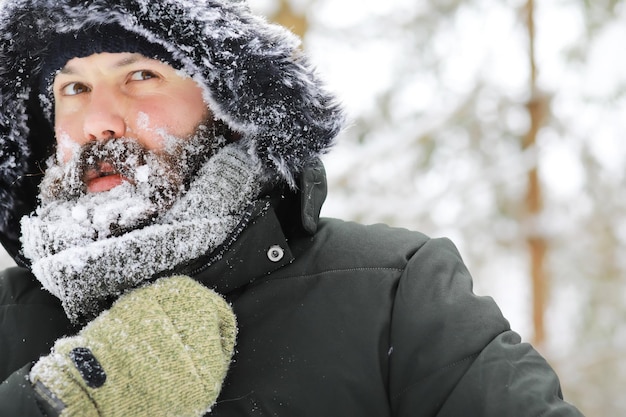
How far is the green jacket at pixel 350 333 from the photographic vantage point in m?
1.61

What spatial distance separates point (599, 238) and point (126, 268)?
7.81 metres

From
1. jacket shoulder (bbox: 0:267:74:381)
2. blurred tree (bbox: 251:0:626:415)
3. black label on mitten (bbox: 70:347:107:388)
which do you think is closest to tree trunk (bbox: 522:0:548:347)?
blurred tree (bbox: 251:0:626:415)

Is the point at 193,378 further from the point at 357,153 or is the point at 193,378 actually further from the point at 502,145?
the point at 502,145

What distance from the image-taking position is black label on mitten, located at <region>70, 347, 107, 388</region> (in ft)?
4.71

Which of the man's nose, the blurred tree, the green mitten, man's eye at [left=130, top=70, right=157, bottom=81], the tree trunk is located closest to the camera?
the green mitten

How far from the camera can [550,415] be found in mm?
1512

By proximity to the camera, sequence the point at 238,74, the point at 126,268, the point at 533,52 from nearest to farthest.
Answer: the point at 126,268
the point at 238,74
the point at 533,52

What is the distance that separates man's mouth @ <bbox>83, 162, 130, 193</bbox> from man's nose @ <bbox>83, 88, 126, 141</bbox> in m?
0.11

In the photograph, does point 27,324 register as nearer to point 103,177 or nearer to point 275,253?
point 103,177

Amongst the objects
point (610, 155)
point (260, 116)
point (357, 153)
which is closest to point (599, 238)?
point (610, 155)

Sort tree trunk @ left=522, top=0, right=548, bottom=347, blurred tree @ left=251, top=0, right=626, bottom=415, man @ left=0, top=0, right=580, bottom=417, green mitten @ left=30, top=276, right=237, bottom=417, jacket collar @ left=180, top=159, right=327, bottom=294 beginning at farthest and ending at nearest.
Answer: tree trunk @ left=522, top=0, right=548, bottom=347 → blurred tree @ left=251, top=0, right=626, bottom=415 → jacket collar @ left=180, top=159, right=327, bottom=294 → man @ left=0, top=0, right=580, bottom=417 → green mitten @ left=30, top=276, right=237, bottom=417

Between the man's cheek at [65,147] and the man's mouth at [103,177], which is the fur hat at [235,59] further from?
the man's mouth at [103,177]

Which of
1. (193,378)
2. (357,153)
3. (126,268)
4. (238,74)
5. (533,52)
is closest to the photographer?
(193,378)

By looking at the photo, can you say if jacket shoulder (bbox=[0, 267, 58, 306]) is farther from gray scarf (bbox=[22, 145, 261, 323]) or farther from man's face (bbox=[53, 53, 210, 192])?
man's face (bbox=[53, 53, 210, 192])
